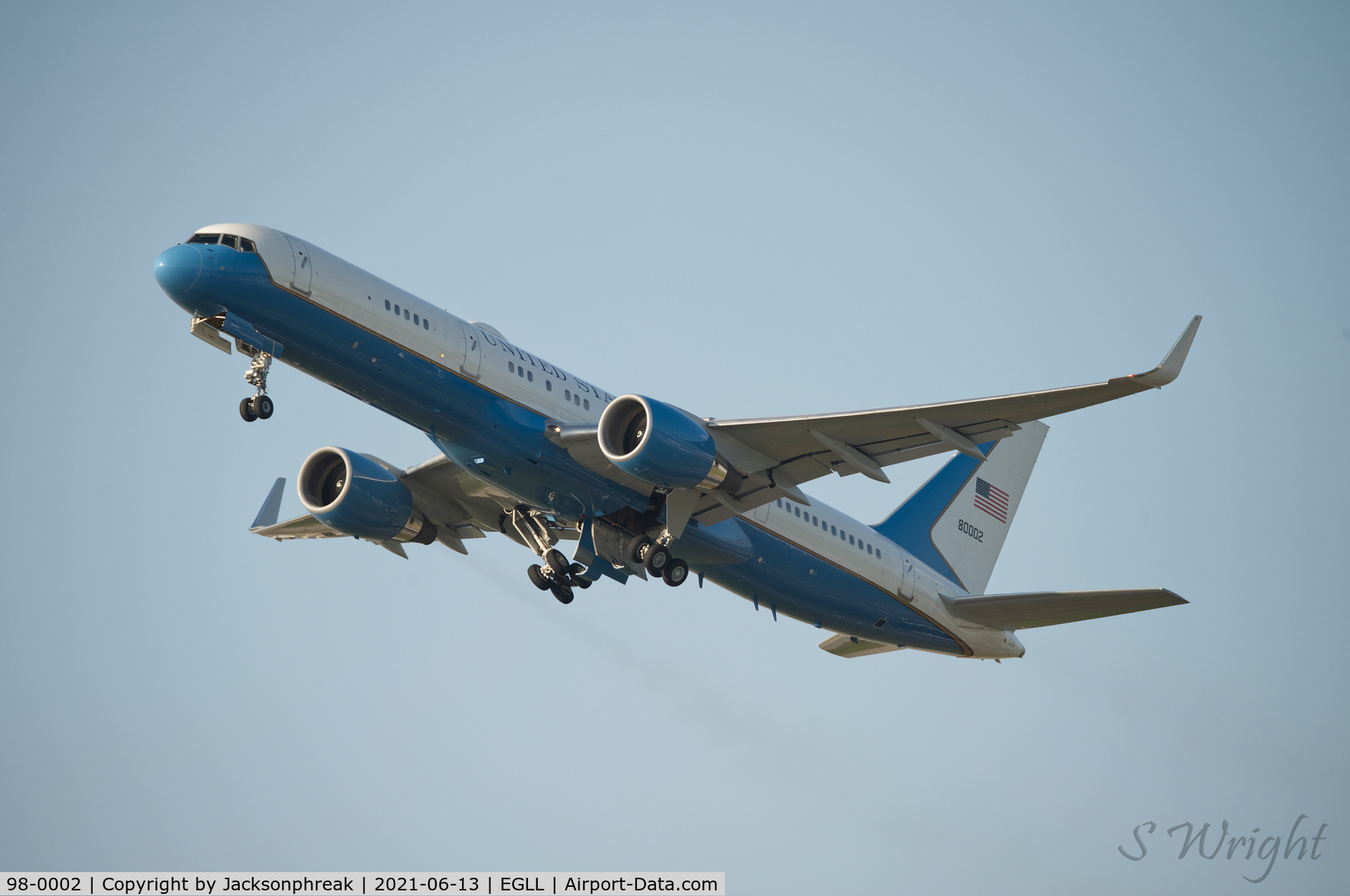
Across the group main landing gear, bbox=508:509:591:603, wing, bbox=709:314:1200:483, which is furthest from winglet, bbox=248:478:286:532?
wing, bbox=709:314:1200:483

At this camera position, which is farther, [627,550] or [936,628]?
[936,628]

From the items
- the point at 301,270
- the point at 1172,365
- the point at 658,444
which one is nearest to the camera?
the point at 1172,365

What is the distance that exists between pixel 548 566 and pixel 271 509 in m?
10.2

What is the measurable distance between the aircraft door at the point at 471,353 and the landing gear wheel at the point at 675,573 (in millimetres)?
6147

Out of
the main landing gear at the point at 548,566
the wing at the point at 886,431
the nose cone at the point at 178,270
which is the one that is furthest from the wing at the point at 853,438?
the nose cone at the point at 178,270

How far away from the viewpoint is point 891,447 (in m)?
26.0

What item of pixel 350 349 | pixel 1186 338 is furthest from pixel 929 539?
pixel 350 349

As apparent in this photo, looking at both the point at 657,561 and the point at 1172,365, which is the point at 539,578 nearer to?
the point at 657,561

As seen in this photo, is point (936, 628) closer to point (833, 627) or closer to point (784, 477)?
point (833, 627)

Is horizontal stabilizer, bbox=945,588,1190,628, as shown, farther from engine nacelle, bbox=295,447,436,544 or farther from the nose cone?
the nose cone

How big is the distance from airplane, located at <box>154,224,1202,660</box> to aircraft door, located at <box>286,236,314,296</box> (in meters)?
0.03

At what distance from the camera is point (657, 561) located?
1101 inches

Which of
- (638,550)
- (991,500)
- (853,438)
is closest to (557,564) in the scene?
(638,550)

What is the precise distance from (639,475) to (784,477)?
363cm
